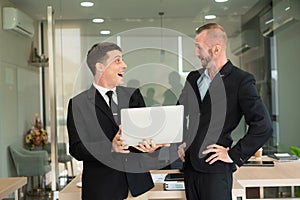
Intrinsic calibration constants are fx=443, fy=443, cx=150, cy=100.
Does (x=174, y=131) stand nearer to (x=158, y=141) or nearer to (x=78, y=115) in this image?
(x=158, y=141)

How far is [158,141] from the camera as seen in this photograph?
1488 mm

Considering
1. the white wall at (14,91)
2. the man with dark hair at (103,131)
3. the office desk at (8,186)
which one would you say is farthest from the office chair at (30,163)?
the man with dark hair at (103,131)

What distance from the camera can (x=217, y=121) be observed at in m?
1.60

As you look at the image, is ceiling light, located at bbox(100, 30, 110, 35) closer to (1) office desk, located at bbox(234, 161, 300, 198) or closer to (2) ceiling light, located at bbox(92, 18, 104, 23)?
(2) ceiling light, located at bbox(92, 18, 104, 23)

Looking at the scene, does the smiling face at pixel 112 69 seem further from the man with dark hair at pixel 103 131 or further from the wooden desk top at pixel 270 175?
the wooden desk top at pixel 270 175

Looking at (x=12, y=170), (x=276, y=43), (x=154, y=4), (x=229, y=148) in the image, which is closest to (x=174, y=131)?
(x=229, y=148)

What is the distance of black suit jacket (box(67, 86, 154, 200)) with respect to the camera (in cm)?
154

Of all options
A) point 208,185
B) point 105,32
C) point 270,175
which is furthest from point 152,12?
point 208,185

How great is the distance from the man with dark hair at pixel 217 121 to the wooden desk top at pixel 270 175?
51 centimetres

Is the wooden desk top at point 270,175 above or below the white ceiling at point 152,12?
below

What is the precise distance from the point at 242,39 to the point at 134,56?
1133 millimetres

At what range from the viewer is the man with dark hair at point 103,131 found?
1.55 meters

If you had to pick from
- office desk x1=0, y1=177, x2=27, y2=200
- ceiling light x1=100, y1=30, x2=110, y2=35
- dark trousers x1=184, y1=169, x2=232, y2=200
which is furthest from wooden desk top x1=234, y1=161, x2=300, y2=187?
ceiling light x1=100, y1=30, x2=110, y2=35

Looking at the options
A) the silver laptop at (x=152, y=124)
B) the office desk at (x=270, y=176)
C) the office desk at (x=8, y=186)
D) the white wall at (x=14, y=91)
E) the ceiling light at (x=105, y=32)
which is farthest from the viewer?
the white wall at (x=14, y=91)
